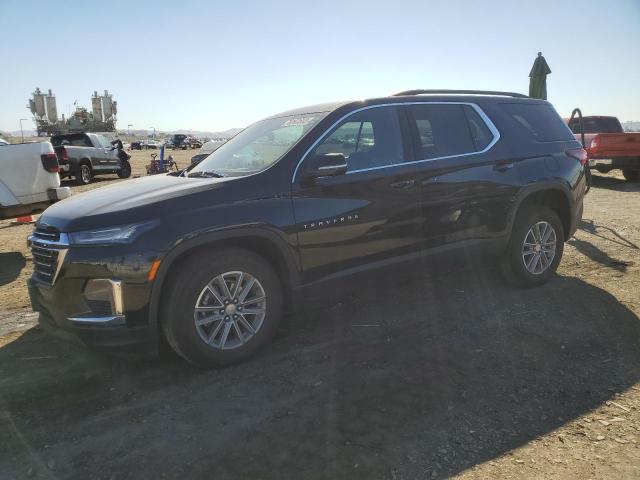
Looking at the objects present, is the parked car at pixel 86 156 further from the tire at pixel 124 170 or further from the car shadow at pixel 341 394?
the car shadow at pixel 341 394

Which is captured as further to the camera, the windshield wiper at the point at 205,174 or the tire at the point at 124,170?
the tire at the point at 124,170

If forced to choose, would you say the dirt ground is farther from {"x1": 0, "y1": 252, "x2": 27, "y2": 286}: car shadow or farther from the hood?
{"x1": 0, "y1": 252, "x2": 27, "y2": 286}: car shadow

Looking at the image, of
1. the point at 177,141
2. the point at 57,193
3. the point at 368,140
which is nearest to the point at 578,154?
the point at 368,140

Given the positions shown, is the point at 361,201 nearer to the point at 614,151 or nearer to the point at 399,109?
the point at 399,109

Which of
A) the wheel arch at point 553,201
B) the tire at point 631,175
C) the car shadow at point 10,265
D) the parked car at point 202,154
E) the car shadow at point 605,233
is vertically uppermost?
the parked car at point 202,154

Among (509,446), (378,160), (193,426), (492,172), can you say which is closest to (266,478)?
(193,426)

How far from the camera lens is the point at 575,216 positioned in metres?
5.19

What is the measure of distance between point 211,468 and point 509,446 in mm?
1514

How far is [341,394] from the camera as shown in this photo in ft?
10.0

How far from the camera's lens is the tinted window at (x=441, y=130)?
4199 mm

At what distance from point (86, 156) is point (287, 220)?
16.6 meters

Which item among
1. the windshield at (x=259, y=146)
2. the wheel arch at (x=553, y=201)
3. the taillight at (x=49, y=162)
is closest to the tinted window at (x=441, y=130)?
the wheel arch at (x=553, y=201)

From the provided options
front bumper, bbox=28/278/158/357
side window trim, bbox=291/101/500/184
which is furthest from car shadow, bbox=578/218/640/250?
front bumper, bbox=28/278/158/357

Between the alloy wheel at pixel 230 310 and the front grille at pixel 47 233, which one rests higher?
the front grille at pixel 47 233
